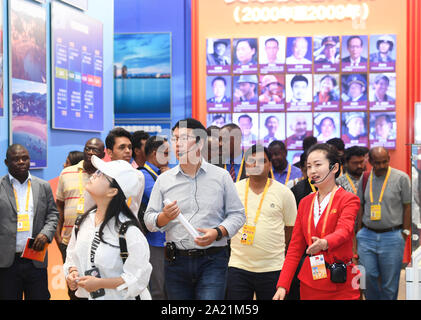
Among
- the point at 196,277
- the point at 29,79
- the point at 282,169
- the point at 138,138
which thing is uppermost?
the point at 29,79

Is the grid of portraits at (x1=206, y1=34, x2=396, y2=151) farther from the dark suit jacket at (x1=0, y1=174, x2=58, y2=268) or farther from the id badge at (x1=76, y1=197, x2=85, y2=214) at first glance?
the dark suit jacket at (x1=0, y1=174, x2=58, y2=268)

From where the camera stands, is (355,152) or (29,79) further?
(355,152)

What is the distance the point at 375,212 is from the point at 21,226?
3.30 metres

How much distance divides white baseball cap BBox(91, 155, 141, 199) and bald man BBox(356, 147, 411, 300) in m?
3.54

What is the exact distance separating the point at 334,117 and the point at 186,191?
202 inches

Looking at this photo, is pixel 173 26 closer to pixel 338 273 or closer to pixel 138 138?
pixel 138 138

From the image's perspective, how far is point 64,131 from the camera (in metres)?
5.84

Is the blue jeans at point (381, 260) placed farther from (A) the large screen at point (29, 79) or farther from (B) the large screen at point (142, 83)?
(B) the large screen at point (142, 83)

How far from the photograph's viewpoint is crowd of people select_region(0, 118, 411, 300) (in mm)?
2711

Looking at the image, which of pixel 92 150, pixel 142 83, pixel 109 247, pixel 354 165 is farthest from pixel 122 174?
pixel 142 83

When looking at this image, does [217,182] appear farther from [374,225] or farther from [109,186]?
[374,225]

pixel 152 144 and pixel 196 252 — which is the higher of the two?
pixel 152 144

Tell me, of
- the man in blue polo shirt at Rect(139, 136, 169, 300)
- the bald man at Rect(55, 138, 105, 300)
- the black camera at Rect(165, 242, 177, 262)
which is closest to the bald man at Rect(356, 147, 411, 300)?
the man in blue polo shirt at Rect(139, 136, 169, 300)

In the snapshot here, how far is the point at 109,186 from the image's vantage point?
8.93 ft
